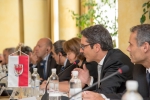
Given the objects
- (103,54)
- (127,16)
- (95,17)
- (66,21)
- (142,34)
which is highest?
(142,34)

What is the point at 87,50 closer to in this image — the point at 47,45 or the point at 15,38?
the point at 47,45

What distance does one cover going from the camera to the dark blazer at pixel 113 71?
2.82 metres

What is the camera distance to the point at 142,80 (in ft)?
8.72

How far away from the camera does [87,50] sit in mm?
3197

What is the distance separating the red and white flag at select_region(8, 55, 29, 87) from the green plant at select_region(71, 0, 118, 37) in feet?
12.3

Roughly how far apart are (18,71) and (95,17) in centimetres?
400

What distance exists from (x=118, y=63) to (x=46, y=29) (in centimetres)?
657

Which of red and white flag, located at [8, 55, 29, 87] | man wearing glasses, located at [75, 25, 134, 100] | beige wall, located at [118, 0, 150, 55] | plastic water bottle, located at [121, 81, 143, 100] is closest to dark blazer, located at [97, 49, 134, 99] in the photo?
man wearing glasses, located at [75, 25, 134, 100]

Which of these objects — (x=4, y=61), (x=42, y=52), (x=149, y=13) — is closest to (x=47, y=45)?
(x=42, y=52)

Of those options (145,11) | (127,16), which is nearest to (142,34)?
(145,11)

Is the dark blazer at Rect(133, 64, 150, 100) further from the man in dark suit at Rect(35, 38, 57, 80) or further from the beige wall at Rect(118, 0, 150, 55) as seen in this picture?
the man in dark suit at Rect(35, 38, 57, 80)

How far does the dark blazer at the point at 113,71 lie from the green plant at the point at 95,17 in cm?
441

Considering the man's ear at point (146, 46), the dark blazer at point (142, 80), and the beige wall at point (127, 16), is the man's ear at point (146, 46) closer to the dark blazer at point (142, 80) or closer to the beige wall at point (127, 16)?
the dark blazer at point (142, 80)

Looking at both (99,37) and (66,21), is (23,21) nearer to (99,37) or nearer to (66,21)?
(66,21)
